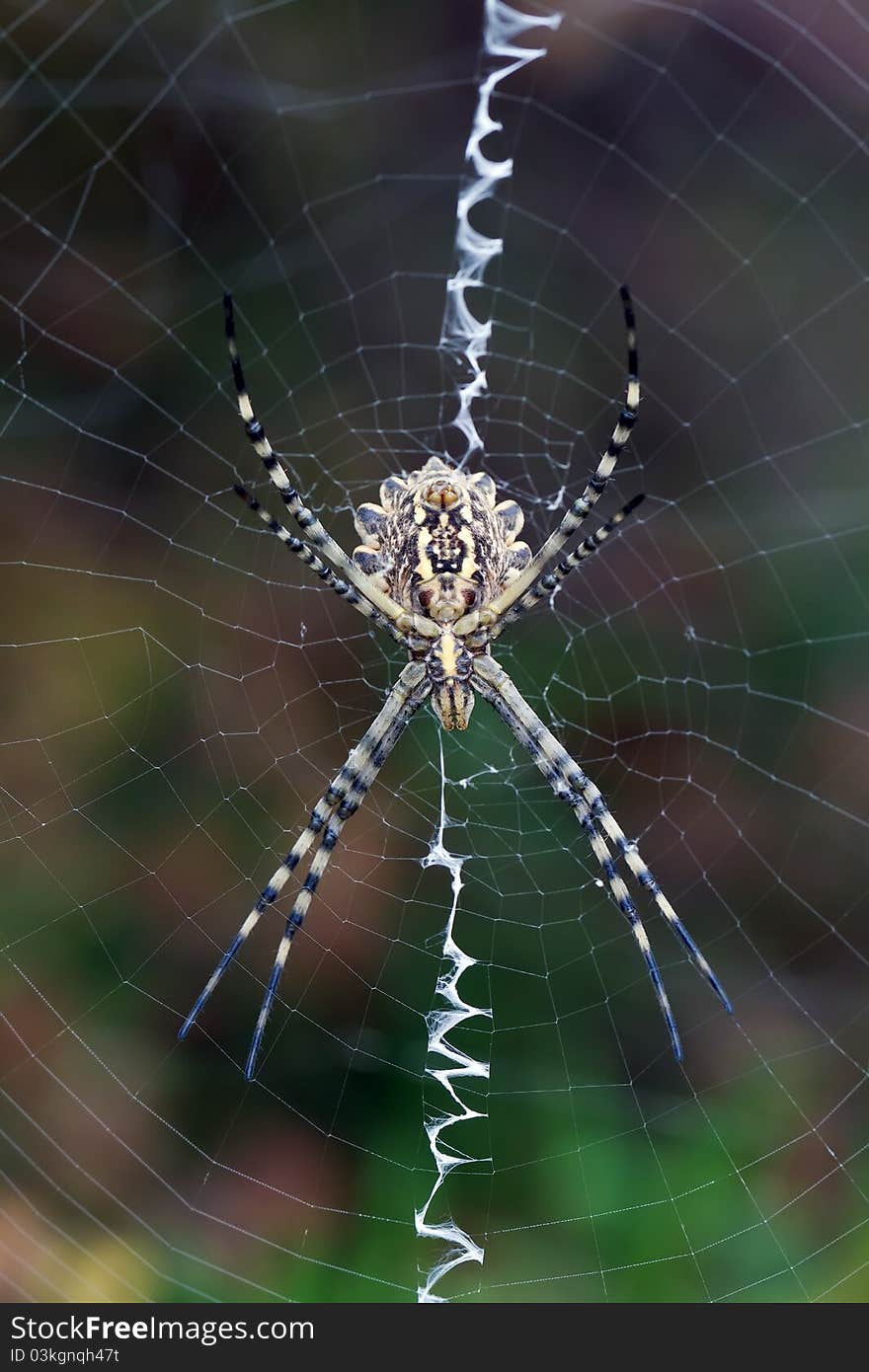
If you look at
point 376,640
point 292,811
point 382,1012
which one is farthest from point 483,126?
point 382,1012

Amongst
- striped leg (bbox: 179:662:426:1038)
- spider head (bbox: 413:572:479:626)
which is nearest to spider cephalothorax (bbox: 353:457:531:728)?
spider head (bbox: 413:572:479:626)

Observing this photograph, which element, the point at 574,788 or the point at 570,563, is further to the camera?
the point at 574,788

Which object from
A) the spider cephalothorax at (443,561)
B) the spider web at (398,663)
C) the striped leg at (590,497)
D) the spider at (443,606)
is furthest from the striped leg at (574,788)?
the spider web at (398,663)

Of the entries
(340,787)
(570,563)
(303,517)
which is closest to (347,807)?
(340,787)

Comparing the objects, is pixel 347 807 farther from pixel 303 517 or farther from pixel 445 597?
pixel 303 517

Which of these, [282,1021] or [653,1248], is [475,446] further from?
[653,1248]

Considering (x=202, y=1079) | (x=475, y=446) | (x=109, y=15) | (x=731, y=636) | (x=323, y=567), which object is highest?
(x=109, y=15)

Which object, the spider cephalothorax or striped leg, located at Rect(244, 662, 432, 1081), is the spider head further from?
striped leg, located at Rect(244, 662, 432, 1081)

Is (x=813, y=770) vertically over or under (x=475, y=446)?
under
